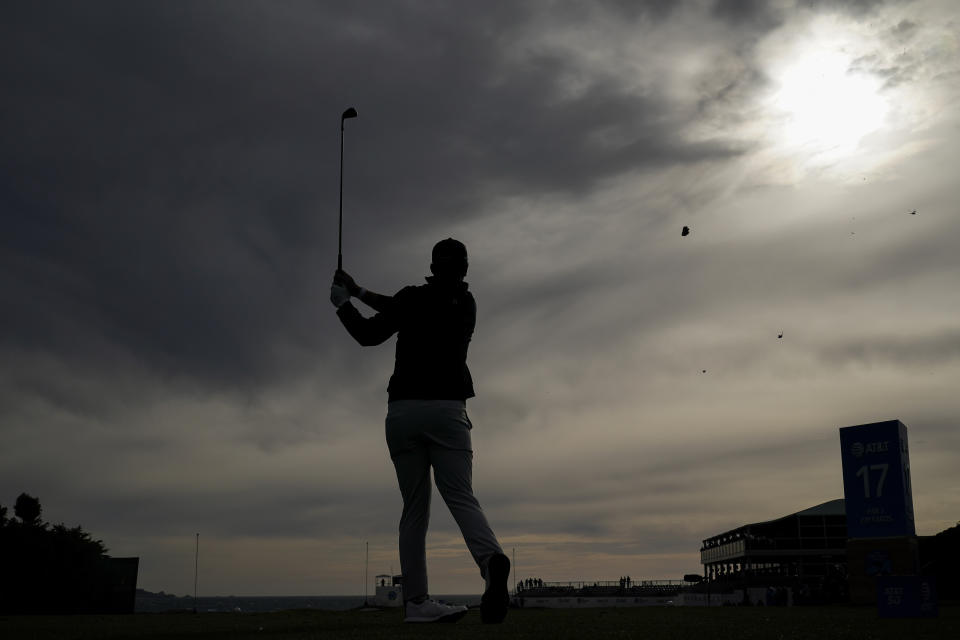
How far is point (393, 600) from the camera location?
5516 cm

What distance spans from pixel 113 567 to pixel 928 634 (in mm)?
18120

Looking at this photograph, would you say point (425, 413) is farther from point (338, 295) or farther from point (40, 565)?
point (40, 565)

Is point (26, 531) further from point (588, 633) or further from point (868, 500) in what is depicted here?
point (588, 633)

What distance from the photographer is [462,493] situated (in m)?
6.23

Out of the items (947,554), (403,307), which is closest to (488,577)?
(403,307)

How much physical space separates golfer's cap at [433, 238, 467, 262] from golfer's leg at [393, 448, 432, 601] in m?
1.59

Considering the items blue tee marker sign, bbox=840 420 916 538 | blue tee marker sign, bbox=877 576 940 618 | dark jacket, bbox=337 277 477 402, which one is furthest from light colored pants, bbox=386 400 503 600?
blue tee marker sign, bbox=840 420 916 538

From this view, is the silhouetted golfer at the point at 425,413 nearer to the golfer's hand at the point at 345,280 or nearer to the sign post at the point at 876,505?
the golfer's hand at the point at 345,280

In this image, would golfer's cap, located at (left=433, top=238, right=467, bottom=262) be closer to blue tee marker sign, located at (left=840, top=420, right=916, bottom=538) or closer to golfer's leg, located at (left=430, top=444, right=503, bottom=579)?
golfer's leg, located at (left=430, top=444, right=503, bottom=579)

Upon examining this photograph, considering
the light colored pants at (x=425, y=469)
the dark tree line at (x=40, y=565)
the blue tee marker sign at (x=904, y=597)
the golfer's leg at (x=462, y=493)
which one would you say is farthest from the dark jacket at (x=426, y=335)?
the dark tree line at (x=40, y=565)

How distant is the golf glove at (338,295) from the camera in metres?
6.56

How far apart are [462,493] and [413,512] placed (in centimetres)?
44

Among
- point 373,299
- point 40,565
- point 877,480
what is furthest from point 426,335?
point 40,565

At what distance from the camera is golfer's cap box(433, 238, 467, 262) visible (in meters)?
6.75
